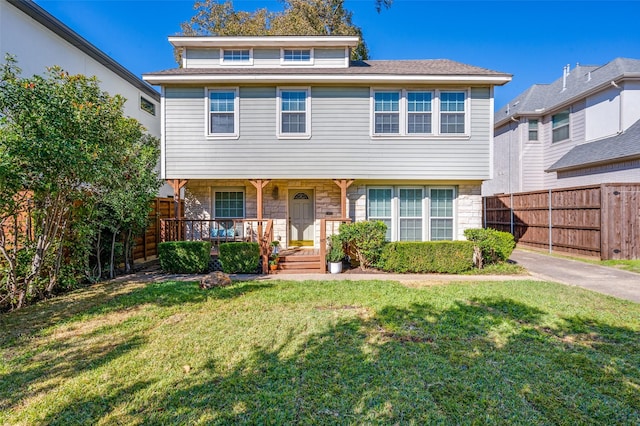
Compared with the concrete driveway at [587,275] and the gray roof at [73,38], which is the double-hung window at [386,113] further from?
the gray roof at [73,38]

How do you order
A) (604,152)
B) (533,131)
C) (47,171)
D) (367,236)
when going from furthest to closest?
1. (533,131)
2. (604,152)
3. (367,236)
4. (47,171)

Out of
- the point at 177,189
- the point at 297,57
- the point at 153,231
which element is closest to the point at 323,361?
the point at 177,189

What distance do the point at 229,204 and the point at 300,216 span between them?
2471mm

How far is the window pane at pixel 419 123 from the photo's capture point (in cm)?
926

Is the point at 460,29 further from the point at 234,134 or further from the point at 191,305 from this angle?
the point at 191,305

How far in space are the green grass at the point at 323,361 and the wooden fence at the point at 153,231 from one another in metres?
4.12

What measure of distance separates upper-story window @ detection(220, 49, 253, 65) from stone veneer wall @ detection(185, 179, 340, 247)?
13.6 ft

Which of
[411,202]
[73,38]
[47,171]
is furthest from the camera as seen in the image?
[73,38]

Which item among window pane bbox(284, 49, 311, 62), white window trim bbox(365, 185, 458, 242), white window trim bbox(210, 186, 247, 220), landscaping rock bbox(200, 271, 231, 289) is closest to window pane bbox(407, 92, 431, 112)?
white window trim bbox(365, 185, 458, 242)

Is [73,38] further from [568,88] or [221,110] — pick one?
[568,88]

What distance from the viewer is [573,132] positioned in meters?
14.1

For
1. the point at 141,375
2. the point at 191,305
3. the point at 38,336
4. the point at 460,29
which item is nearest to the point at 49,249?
the point at 38,336

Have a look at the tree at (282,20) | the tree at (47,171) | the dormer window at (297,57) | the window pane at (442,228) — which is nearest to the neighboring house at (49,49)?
the tree at (47,171)

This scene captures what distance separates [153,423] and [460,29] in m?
19.0
